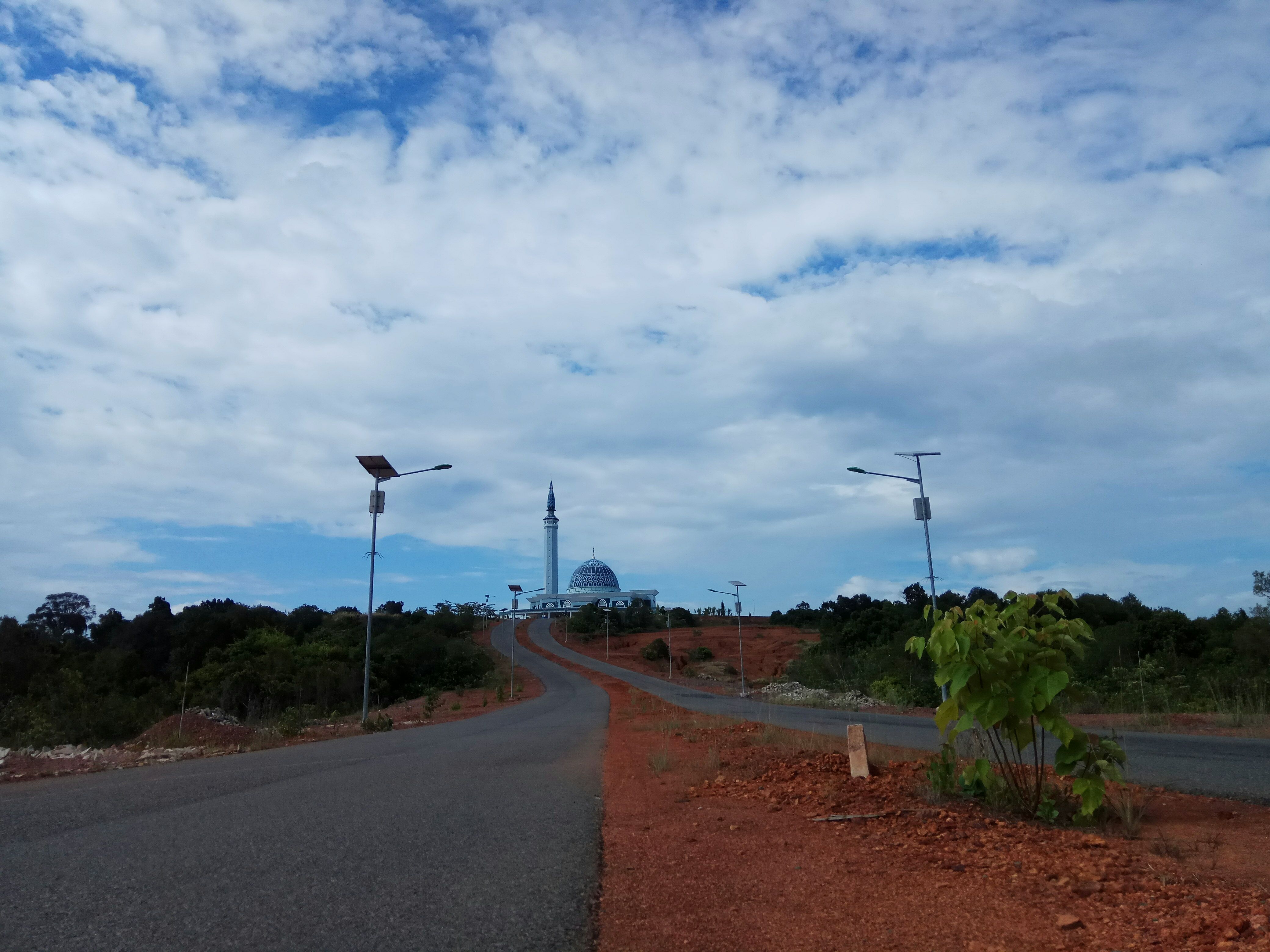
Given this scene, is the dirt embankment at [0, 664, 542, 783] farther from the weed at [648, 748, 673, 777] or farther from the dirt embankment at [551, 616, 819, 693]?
the dirt embankment at [551, 616, 819, 693]

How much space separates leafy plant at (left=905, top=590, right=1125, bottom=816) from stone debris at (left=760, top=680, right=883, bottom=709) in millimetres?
24730

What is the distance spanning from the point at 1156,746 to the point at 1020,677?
1076 cm

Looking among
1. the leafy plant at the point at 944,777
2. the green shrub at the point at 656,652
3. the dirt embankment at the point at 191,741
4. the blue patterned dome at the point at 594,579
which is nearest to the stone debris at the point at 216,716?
the dirt embankment at the point at 191,741

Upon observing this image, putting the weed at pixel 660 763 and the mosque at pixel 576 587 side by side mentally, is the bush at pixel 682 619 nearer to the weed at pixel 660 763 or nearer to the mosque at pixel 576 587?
the mosque at pixel 576 587

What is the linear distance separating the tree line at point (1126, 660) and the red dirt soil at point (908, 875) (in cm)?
795

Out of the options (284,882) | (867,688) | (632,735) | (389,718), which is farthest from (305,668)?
(284,882)

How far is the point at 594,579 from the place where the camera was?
14400 centimetres

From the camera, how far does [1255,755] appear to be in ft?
46.3

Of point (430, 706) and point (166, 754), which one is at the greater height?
point (430, 706)

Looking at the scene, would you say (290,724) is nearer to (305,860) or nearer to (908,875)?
(305,860)

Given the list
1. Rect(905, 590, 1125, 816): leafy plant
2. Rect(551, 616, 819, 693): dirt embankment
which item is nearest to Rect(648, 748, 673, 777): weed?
Rect(905, 590, 1125, 816): leafy plant

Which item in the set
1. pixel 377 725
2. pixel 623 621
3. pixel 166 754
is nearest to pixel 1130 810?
pixel 166 754

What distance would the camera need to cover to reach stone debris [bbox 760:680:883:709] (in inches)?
1326

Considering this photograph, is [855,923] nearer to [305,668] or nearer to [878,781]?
[878,781]
